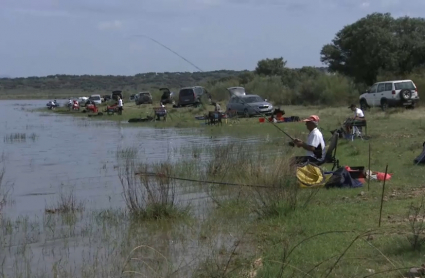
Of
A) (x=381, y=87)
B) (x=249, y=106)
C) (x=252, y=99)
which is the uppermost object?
(x=381, y=87)

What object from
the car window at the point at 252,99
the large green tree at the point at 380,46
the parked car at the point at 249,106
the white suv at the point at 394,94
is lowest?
the parked car at the point at 249,106

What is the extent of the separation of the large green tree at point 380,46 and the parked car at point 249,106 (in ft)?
36.7

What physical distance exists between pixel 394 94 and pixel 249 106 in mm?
7513

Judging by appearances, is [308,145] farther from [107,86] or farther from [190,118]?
[107,86]

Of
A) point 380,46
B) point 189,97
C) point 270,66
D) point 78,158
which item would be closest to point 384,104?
point 380,46

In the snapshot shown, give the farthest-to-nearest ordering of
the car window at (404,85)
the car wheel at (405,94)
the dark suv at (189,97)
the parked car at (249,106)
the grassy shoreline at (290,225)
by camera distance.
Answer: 1. the dark suv at (189,97)
2. the parked car at (249,106)
3. the car window at (404,85)
4. the car wheel at (405,94)
5. the grassy shoreline at (290,225)

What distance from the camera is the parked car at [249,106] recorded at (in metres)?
35.2

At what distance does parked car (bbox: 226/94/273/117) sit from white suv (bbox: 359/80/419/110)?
18.1ft

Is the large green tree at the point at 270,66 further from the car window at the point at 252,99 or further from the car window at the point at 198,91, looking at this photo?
the car window at the point at 252,99

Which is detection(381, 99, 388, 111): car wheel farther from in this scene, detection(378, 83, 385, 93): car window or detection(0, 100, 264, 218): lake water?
detection(0, 100, 264, 218): lake water

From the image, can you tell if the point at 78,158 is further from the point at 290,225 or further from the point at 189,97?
the point at 189,97

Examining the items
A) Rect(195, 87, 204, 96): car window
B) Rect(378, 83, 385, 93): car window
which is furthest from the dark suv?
Rect(378, 83, 385, 93): car window

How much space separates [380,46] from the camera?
1738 inches

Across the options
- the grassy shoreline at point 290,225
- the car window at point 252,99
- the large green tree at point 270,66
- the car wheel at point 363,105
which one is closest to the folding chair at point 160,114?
the car window at point 252,99
